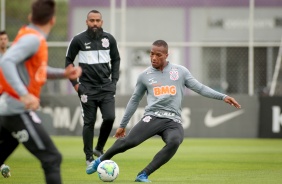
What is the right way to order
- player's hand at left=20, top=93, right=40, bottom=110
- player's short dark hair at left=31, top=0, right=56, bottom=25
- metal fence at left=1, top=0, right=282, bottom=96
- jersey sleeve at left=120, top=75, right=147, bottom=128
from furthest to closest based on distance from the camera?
metal fence at left=1, top=0, right=282, bottom=96 → jersey sleeve at left=120, top=75, right=147, bottom=128 → player's short dark hair at left=31, top=0, right=56, bottom=25 → player's hand at left=20, top=93, right=40, bottom=110

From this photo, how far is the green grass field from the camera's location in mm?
11602

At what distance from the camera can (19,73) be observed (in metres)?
7.91

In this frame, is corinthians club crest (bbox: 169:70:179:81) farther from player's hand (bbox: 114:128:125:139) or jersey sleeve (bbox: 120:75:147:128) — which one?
player's hand (bbox: 114:128:125:139)

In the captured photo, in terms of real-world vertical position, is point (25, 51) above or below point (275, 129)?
above

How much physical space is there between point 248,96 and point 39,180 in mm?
12993

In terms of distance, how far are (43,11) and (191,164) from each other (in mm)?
7142

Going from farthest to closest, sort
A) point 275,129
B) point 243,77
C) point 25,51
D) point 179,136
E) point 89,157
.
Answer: point 243,77, point 275,129, point 89,157, point 179,136, point 25,51

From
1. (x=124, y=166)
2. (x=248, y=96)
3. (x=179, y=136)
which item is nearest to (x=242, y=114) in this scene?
(x=248, y=96)

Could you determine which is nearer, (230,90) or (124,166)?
(124,166)

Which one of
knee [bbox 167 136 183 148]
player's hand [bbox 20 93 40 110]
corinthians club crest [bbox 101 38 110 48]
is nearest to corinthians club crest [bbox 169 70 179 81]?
knee [bbox 167 136 183 148]

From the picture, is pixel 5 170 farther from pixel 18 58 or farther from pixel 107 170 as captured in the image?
pixel 18 58

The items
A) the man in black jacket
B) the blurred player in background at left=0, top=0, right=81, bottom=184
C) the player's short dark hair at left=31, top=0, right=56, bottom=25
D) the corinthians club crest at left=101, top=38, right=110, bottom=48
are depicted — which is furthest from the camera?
the corinthians club crest at left=101, top=38, right=110, bottom=48

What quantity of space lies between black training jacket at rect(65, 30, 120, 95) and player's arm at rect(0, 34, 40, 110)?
595 centimetres

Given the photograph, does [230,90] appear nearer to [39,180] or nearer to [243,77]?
[243,77]
